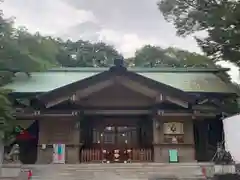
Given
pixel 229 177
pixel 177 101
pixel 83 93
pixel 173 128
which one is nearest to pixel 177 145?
pixel 173 128

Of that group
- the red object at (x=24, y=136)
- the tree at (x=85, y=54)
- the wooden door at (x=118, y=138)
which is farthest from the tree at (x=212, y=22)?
the tree at (x=85, y=54)

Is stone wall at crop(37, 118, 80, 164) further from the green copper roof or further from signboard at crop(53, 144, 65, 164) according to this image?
the green copper roof

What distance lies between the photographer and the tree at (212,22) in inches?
611

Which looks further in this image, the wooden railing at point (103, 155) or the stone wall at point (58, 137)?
the wooden railing at point (103, 155)

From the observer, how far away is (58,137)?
52.8 ft

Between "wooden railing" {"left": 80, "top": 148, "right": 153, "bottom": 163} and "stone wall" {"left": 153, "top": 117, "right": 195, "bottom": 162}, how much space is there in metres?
0.45

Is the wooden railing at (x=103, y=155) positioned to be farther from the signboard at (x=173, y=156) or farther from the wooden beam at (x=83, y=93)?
the wooden beam at (x=83, y=93)

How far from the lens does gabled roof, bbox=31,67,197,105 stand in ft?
51.8

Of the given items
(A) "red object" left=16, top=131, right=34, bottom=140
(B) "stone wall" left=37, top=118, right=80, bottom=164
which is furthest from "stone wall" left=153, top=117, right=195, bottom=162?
(A) "red object" left=16, top=131, right=34, bottom=140

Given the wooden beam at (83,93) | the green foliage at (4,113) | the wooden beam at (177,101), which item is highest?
the wooden beam at (83,93)

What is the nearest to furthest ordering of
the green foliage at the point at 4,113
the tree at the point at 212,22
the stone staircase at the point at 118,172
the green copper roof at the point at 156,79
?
1. the stone staircase at the point at 118,172
2. the green foliage at the point at 4,113
3. the tree at the point at 212,22
4. the green copper roof at the point at 156,79

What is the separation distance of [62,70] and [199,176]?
1305 cm

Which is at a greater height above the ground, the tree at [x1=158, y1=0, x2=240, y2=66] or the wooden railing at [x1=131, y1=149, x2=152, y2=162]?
the tree at [x1=158, y1=0, x2=240, y2=66]

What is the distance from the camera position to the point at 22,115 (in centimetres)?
1631
